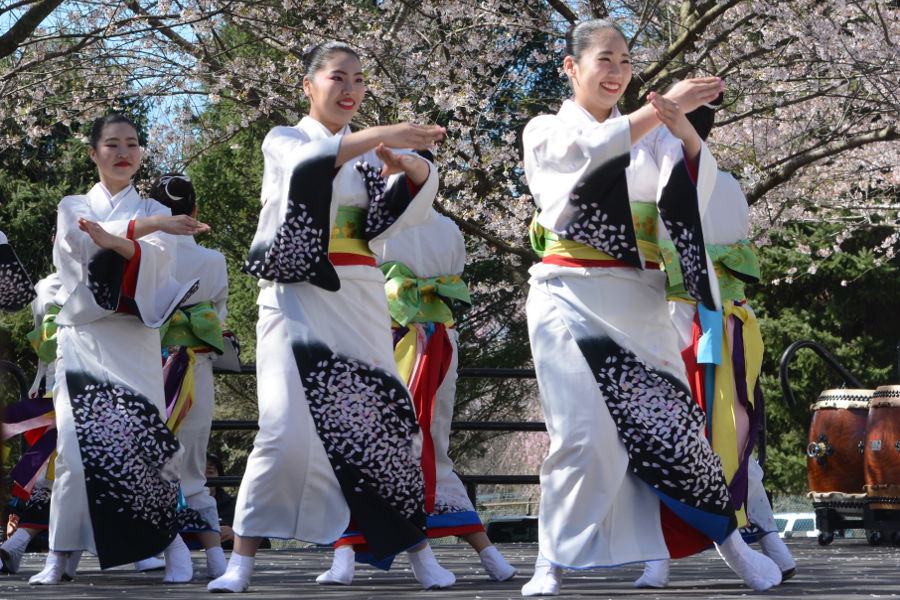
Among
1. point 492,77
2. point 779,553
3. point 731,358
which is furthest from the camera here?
point 492,77

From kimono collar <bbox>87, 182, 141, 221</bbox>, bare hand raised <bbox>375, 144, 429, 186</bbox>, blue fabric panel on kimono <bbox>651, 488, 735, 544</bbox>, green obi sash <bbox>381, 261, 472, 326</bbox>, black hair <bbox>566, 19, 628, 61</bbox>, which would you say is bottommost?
blue fabric panel on kimono <bbox>651, 488, 735, 544</bbox>

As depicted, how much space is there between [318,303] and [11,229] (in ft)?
50.3

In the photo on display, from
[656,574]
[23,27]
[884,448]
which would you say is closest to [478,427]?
[884,448]

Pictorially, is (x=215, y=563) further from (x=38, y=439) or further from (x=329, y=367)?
(x=329, y=367)

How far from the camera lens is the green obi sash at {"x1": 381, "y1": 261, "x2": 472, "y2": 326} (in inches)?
221

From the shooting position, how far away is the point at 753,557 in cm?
422

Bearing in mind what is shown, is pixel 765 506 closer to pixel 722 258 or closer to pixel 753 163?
pixel 722 258

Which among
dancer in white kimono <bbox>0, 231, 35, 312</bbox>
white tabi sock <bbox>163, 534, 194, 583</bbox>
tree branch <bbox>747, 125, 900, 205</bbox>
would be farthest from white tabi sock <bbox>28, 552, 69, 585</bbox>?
tree branch <bbox>747, 125, 900, 205</bbox>

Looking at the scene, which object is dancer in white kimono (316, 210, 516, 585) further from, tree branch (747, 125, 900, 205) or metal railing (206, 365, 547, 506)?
tree branch (747, 125, 900, 205)

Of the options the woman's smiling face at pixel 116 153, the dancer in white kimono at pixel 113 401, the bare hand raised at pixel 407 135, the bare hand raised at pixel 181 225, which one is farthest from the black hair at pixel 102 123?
the bare hand raised at pixel 407 135

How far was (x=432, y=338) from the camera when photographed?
18.7 ft

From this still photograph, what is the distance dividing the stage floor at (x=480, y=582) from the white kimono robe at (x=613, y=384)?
0.24m

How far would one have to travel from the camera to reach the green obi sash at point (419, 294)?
5.61m

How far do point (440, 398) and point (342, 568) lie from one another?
43.7 inches
